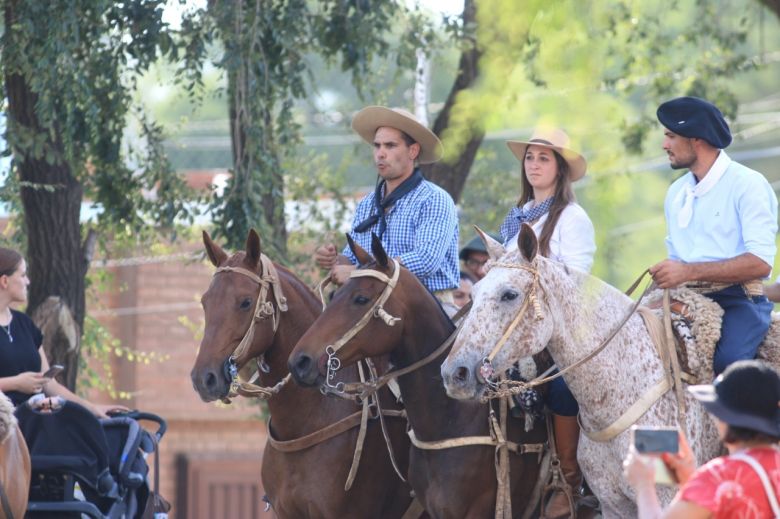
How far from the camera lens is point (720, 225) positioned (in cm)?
634

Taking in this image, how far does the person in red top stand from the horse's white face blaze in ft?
6.22

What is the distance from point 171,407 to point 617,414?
11.7 meters

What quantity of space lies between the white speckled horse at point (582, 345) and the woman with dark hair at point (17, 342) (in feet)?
8.96

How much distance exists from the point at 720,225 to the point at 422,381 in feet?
5.50

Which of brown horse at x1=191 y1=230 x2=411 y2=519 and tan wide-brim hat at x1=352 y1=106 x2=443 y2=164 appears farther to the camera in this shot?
tan wide-brim hat at x1=352 y1=106 x2=443 y2=164

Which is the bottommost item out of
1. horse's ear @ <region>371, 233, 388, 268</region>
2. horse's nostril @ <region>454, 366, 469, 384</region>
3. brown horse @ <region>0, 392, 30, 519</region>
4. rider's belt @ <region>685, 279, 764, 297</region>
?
brown horse @ <region>0, 392, 30, 519</region>

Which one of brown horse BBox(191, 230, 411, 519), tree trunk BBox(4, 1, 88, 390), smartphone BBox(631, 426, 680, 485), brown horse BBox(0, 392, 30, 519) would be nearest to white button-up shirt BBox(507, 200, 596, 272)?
brown horse BBox(191, 230, 411, 519)

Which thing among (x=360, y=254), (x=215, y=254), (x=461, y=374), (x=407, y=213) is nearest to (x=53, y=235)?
(x=215, y=254)

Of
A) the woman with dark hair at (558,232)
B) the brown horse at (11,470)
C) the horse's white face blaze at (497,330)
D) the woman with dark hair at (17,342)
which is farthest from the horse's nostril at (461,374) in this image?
the woman with dark hair at (17,342)

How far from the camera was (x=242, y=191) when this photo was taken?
10344 mm

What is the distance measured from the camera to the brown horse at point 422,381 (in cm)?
675

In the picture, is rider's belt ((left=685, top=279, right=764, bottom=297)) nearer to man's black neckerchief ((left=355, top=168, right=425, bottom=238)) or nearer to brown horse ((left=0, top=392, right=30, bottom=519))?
man's black neckerchief ((left=355, top=168, right=425, bottom=238))

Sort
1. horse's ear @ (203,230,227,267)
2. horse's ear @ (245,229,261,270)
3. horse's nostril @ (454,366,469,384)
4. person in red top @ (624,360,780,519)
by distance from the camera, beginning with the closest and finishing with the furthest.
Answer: person in red top @ (624,360,780,519) → horse's nostril @ (454,366,469,384) → horse's ear @ (245,229,261,270) → horse's ear @ (203,230,227,267)

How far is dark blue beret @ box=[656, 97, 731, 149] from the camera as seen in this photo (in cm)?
632
